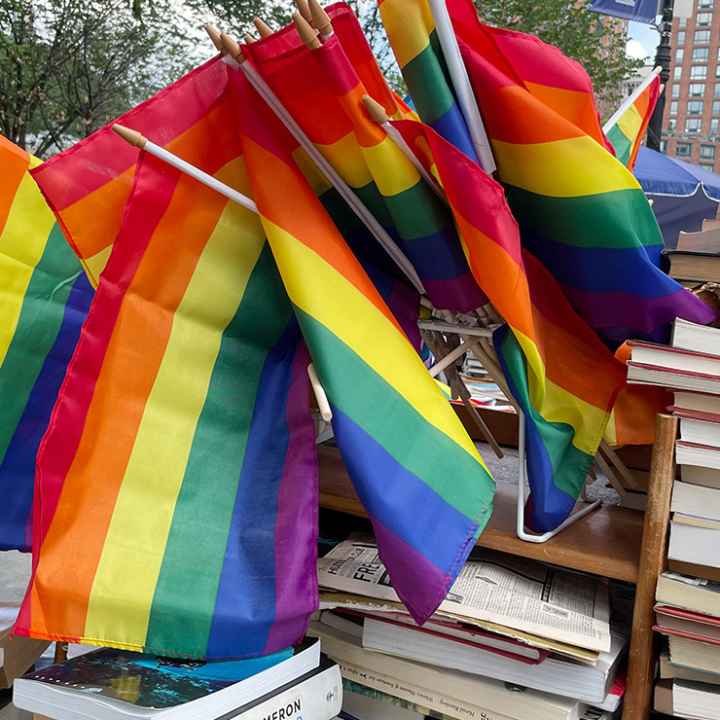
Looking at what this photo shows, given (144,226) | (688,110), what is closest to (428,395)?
(144,226)

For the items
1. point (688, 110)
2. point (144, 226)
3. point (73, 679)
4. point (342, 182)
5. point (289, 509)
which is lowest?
point (73, 679)

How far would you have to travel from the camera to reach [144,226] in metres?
1.37

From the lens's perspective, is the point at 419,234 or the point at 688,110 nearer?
the point at 419,234

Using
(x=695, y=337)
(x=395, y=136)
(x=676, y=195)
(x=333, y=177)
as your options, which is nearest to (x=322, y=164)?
(x=333, y=177)

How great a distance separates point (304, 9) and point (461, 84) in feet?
0.83

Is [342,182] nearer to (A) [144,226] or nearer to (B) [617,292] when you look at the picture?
(A) [144,226]

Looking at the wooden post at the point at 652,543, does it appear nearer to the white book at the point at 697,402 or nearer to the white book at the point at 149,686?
the white book at the point at 697,402

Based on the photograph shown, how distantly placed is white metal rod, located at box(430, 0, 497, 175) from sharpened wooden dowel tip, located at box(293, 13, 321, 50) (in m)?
0.17

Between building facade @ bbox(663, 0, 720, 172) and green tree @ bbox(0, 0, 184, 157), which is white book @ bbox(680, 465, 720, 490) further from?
building facade @ bbox(663, 0, 720, 172)

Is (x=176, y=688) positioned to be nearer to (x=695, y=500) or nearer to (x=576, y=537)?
(x=576, y=537)

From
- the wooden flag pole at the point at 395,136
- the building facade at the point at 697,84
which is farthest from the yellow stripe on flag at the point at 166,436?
the building facade at the point at 697,84

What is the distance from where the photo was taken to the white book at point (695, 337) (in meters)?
1.42

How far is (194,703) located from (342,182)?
850mm

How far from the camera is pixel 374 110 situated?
1.25 m
